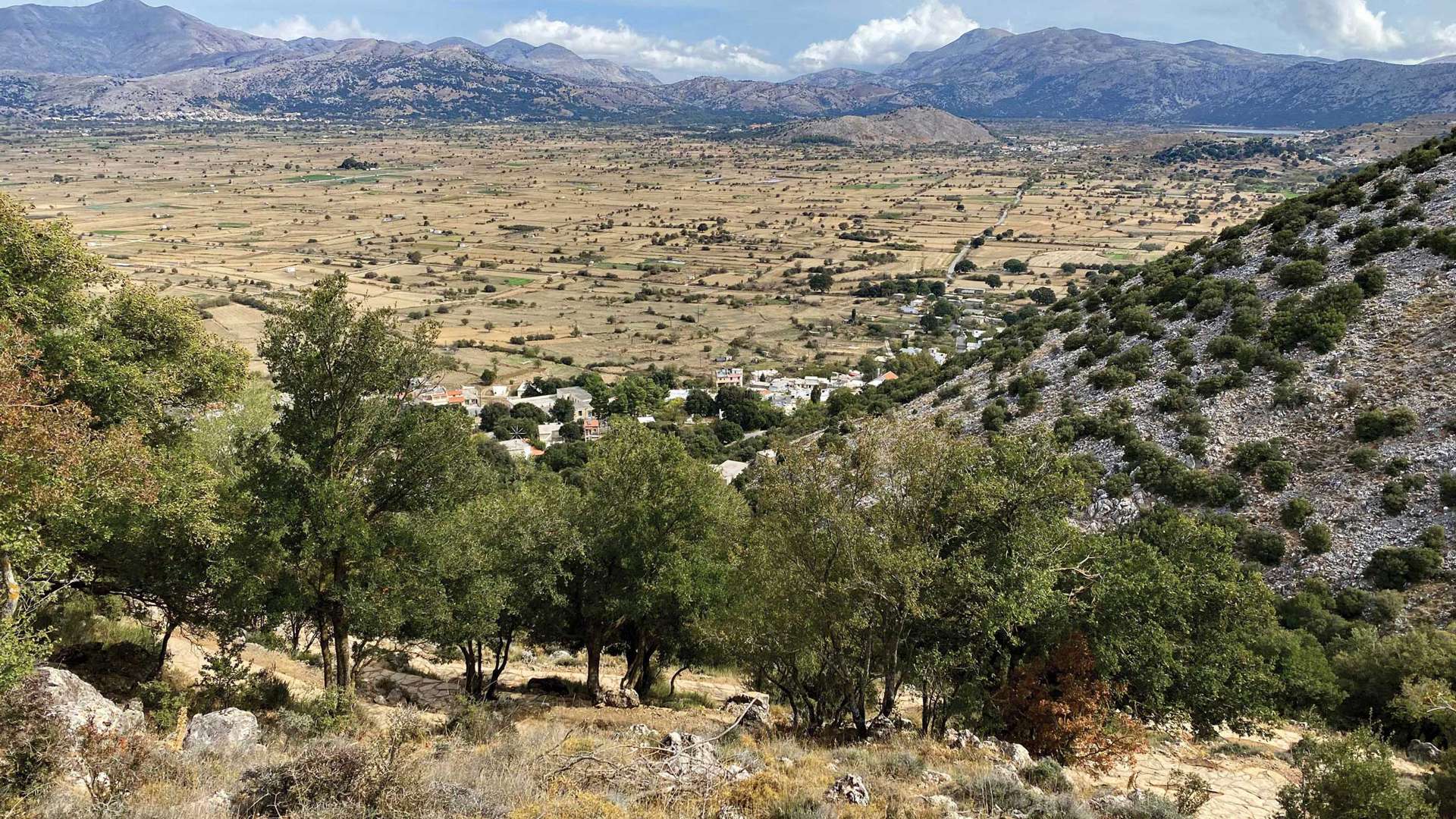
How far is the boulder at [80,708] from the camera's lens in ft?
33.8

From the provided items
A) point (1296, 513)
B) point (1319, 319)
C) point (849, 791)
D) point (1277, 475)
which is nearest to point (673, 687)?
point (849, 791)

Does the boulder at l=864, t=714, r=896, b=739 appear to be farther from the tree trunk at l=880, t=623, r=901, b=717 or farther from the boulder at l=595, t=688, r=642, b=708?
the boulder at l=595, t=688, r=642, b=708

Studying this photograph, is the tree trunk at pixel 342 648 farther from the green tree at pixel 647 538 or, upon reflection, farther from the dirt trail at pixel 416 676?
the green tree at pixel 647 538

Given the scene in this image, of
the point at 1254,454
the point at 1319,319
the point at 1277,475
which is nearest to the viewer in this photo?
the point at 1277,475

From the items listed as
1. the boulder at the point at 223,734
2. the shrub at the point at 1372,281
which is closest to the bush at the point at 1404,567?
the shrub at the point at 1372,281

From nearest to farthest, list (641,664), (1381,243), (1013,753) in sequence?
(1013,753) → (641,664) → (1381,243)

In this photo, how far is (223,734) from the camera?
1177cm

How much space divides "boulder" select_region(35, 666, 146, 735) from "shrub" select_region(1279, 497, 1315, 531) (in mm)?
35391

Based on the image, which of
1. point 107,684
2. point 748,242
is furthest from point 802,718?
point 748,242

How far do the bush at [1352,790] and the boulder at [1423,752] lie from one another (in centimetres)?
754

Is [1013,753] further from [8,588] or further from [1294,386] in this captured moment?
[1294,386]

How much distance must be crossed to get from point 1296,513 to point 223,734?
34484 millimetres

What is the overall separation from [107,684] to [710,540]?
42.3ft

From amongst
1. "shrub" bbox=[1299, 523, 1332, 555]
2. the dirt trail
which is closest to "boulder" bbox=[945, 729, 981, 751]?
the dirt trail
